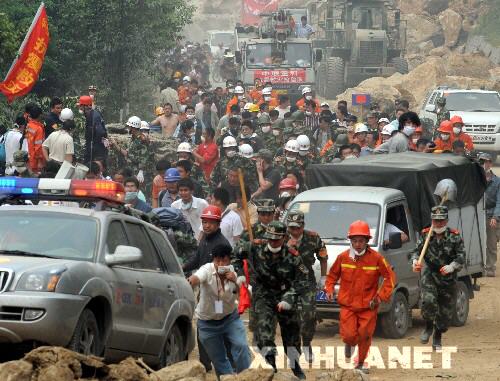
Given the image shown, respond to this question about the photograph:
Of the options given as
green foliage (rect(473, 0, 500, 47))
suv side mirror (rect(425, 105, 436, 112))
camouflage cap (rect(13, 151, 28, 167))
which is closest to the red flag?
camouflage cap (rect(13, 151, 28, 167))

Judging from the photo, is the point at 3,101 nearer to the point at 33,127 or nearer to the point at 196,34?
the point at 33,127

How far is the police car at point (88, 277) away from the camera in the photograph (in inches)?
396

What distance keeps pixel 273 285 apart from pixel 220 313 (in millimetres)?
913

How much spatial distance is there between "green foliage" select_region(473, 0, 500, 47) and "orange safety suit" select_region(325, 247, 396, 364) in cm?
5422

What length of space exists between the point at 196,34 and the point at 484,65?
37035mm

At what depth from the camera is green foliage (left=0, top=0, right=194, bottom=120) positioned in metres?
29.3

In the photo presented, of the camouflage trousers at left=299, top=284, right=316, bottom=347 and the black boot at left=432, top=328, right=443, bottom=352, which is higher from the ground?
the camouflage trousers at left=299, top=284, right=316, bottom=347

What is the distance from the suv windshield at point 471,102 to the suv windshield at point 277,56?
8627mm

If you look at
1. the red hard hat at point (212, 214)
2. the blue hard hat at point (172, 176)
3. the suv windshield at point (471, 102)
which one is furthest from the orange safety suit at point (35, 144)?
the suv windshield at point (471, 102)

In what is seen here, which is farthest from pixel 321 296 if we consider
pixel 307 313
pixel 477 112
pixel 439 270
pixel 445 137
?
pixel 477 112

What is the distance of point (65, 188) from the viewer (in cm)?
1174

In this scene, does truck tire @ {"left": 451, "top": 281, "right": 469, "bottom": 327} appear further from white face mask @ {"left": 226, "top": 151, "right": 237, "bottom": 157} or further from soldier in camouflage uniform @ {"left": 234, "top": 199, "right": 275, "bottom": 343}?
soldier in camouflage uniform @ {"left": 234, "top": 199, "right": 275, "bottom": 343}

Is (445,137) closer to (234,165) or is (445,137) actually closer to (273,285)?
(234,165)

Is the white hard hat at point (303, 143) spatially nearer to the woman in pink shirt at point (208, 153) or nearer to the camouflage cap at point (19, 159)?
the woman in pink shirt at point (208, 153)
